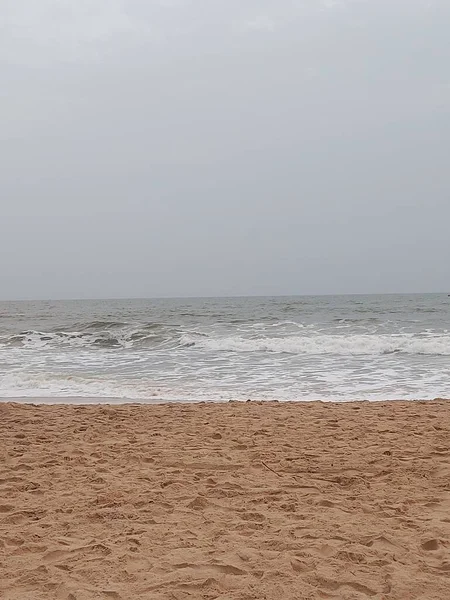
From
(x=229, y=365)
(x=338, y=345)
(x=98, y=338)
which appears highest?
(x=338, y=345)

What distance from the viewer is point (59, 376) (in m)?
12.2

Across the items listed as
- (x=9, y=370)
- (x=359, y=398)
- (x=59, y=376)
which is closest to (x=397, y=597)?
(x=359, y=398)

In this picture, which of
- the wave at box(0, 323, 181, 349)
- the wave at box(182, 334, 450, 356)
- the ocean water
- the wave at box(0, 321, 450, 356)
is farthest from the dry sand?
the wave at box(0, 323, 181, 349)

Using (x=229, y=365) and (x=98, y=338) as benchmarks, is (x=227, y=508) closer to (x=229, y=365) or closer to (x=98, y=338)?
(x=229, y=365)

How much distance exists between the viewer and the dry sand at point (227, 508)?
304cm

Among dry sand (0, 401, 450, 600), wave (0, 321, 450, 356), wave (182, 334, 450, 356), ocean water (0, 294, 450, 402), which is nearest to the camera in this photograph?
dry sand (0, 401, 450, 600)

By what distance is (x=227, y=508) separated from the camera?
411 centimetres

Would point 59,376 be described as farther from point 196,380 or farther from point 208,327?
point 208,327

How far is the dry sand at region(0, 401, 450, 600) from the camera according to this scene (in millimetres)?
3037

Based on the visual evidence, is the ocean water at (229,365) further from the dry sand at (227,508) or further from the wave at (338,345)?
the dry sand at (227,508)

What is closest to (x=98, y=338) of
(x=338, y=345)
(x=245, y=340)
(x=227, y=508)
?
(x=245, y=340)

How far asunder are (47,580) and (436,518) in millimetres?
2716

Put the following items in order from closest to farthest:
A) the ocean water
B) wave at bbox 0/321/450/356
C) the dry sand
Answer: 1. the dry sand
2. the ocean water
3. wave at bbox 0/321/450/356

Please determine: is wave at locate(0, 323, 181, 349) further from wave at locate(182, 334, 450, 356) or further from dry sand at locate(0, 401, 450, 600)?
dry sand at locate(0, 401, 450, 600)
